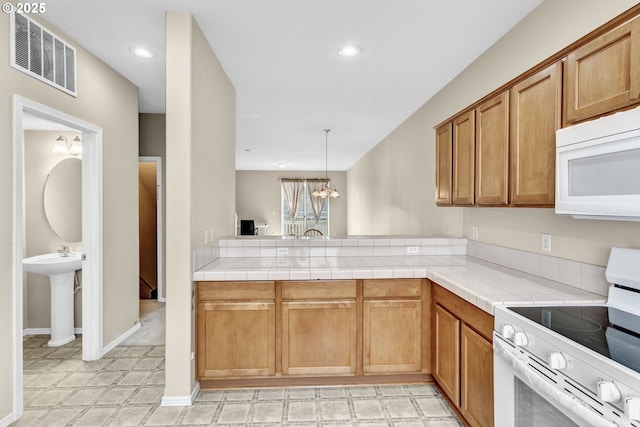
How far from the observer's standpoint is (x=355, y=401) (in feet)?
7.77

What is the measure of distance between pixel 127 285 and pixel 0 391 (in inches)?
60.6

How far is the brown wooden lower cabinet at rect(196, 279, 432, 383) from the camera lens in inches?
95.5

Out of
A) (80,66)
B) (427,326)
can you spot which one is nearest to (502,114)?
(427,326)

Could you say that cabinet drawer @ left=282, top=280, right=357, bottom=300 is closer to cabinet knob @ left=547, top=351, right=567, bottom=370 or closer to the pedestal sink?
cabinet knob @ left=547, top=351, right=567, bottom=370

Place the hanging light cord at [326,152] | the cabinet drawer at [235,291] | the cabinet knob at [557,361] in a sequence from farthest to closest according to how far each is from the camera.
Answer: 1. the hanging light cord at [326,152]
2. the cabinet drawer at [235,291]
3. the cabinet knob at [557,361]

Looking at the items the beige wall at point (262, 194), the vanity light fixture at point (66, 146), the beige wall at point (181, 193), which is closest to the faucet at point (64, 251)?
the vanity light fixture at point (66, 146)

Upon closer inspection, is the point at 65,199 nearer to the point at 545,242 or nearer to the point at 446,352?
the point at 446,352

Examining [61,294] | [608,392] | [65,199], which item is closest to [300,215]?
[65,199]

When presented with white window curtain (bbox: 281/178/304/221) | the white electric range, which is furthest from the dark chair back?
the white electric range

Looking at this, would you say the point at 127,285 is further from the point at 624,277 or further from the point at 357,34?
the point at 624,277

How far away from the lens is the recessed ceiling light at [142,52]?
2.72 meters

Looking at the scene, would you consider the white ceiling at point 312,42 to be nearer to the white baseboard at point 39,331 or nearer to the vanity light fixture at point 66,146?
the vanity light fixture at point 66,146

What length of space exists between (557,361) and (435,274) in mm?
1153

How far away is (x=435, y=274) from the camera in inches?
92.5
